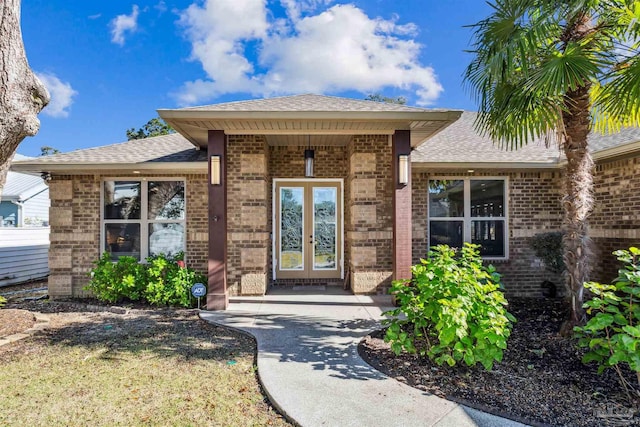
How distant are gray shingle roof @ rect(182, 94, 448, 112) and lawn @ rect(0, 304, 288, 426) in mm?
3465

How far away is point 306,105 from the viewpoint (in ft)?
21.9

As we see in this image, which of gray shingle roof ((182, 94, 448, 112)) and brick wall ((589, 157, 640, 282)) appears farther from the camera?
brick wall ((589, 157, 640, 282))

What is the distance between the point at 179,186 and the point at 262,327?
13.1 feet

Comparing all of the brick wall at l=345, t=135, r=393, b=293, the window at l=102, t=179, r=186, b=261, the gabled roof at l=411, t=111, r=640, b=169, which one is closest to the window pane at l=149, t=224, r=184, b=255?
the window at l=102, t=179, r=186, b=261

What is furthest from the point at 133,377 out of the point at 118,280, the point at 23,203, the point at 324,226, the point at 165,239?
the point at 23,203

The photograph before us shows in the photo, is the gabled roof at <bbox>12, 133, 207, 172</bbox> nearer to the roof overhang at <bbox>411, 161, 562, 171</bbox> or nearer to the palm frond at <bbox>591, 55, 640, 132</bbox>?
the roof overhang at <bbox>411, 161, 562, 171</bbox>

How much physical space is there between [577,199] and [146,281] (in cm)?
708

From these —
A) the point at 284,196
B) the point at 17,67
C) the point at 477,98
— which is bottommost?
the point at 284,196

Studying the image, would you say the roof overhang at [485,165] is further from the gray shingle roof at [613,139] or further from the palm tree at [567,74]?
the palm tree at [567,74]

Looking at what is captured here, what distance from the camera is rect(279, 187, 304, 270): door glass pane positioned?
8.38 meters

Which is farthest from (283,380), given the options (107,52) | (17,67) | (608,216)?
(107,52)

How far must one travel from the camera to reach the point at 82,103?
2267cm

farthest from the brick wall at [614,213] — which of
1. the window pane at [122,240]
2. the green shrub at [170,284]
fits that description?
the window pane at [122,240]

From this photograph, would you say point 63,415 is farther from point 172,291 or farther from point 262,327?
point 172,291
